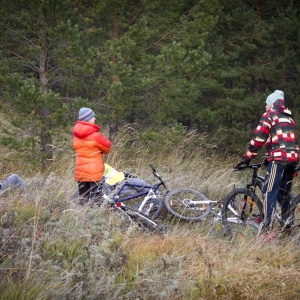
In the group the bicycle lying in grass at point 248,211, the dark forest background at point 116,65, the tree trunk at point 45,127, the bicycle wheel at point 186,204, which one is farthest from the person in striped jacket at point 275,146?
the tree trunk at point 45,127

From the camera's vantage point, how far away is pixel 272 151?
6371 mm

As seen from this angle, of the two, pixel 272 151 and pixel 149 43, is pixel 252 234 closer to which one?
pixel 272 151

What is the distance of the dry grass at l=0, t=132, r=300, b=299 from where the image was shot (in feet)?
Answer: 13.7

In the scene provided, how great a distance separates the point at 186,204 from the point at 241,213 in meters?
0.92

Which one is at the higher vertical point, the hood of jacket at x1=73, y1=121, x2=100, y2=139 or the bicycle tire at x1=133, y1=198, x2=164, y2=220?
the hood of jacket at x1=73, y1=121, x2=100, y2=139

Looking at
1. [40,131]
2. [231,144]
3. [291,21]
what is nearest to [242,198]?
[40,131]

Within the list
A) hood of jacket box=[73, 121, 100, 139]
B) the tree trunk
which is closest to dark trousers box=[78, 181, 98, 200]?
hood of jacket box=[73, 121, 100, 139]

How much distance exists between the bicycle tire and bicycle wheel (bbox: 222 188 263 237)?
0.99 metres

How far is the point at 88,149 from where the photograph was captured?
6852 mm

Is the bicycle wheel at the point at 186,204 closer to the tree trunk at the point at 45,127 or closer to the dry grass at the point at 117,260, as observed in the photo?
the dry grass at the point at 117,260

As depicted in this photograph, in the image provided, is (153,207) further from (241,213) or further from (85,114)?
(85,114)

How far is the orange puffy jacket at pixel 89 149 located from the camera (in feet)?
22.4

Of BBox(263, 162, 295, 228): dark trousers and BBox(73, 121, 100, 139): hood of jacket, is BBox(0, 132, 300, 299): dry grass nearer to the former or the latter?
BBox(263, 162, 295, 228): dark trousers

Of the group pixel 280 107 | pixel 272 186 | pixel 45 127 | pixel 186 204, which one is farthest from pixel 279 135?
pixel 45 127
